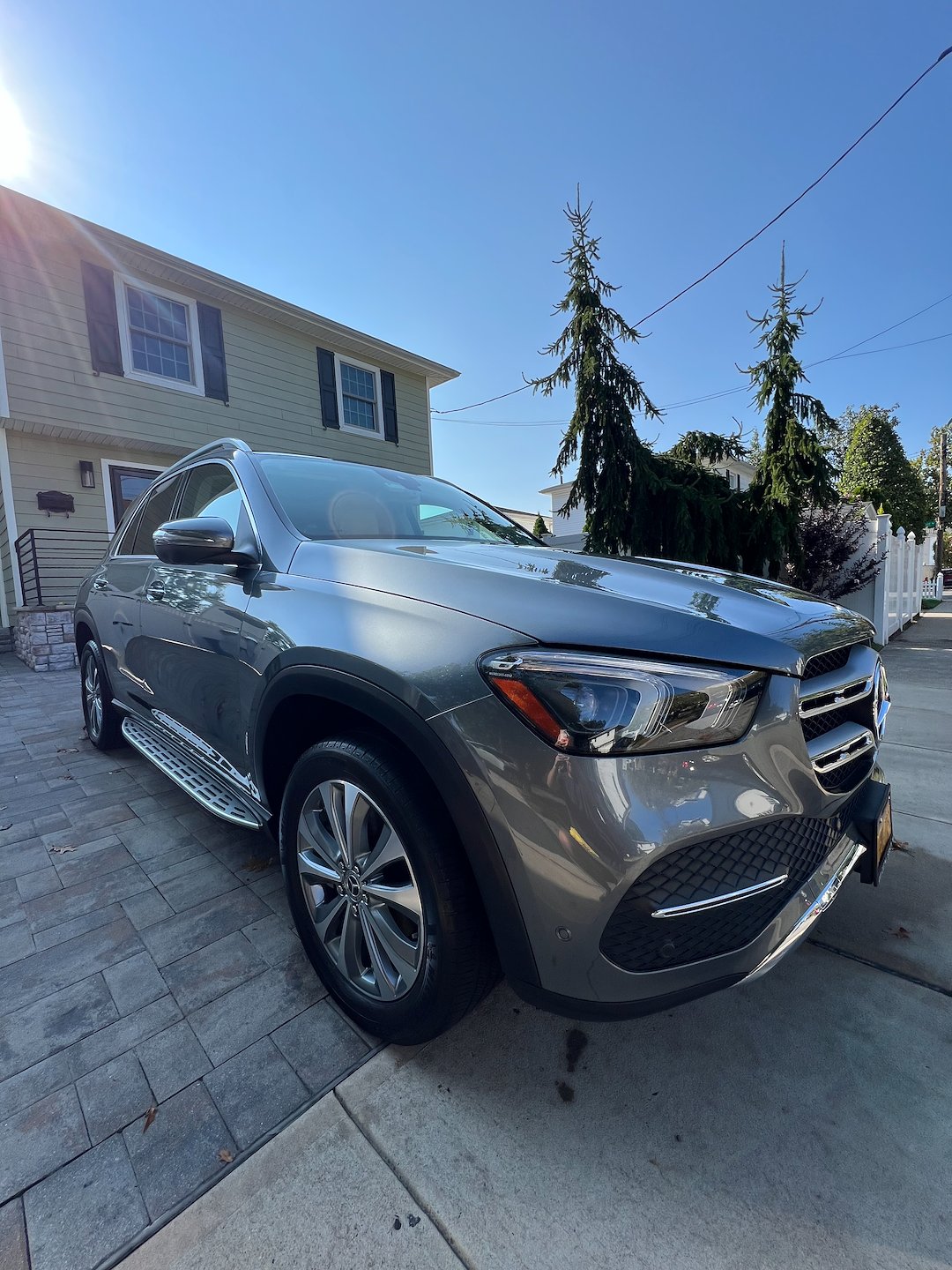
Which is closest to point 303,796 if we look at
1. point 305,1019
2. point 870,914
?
point 305,1019

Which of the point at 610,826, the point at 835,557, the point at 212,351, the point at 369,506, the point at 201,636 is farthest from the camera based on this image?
the point at 212,351

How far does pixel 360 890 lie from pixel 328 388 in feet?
36.4

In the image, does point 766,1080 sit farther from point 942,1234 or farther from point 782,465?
point 782,465

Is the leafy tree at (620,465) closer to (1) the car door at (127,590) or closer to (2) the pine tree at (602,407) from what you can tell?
(2) the pine tree at (602,407)

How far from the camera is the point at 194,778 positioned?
2514 millimetres

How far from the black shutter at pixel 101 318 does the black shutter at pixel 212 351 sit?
1.23 meters

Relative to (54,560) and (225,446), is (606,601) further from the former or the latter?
(54,560)

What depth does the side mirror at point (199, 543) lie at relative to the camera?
1.88 meters

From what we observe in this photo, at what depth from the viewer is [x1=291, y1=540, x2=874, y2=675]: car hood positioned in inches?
48.7

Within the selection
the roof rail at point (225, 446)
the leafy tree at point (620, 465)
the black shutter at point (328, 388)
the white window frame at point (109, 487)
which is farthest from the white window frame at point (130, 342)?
the roof rail at point (225, 446)

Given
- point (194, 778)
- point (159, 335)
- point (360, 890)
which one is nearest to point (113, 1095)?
point (360, 890)

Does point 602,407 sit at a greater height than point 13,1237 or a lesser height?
greater

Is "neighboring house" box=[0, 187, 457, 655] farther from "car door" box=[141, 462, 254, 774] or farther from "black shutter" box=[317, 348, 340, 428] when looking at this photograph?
"car door" box=[141, 462, 254, 774]

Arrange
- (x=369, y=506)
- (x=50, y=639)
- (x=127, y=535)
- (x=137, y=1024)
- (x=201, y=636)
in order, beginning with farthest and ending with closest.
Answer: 1. (x=50, y=639)
2. (x=127, y=535)
3. (x=369, y=506)
4. (x=201, y=636)
5. (x=137, y=1024)
